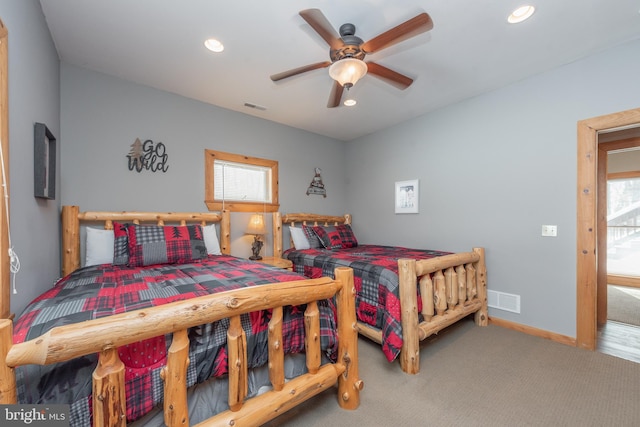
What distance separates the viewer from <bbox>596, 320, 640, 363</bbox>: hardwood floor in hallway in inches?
82.9

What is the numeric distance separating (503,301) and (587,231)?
965mm

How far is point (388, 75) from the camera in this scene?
197 cm

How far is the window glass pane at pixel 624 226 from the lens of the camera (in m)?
4.46

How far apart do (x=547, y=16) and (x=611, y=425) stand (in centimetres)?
251

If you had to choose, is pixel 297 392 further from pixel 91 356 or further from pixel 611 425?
pixel 611 425

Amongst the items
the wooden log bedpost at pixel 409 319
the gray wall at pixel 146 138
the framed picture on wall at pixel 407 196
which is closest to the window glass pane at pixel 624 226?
the framed picture on wall at pixel 407 196

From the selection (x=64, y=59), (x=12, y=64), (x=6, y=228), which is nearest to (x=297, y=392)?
(x=6, y=228)

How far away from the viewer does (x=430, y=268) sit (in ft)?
6.79

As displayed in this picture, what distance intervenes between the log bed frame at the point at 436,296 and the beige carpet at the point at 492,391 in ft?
0.67

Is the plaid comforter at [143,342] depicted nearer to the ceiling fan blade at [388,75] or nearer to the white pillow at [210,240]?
the white pillow at [210,240]

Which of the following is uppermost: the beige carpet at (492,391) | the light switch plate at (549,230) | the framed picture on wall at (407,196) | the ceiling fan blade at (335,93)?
the ceiling fan blade at (335,93)

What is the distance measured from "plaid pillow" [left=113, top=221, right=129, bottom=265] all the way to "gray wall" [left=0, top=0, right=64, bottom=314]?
383mm

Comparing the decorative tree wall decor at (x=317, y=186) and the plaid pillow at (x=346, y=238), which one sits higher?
the decorative tree wall decor at (x=317, y=186)

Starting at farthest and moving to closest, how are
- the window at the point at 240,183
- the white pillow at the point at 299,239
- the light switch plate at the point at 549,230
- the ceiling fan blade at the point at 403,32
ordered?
1. the white pillow at the point at 299,239
2. the window at the point at 240,183
3. the light switch plate at the point at 549,230
4. the ceiling fan blade at the point at 403,32
